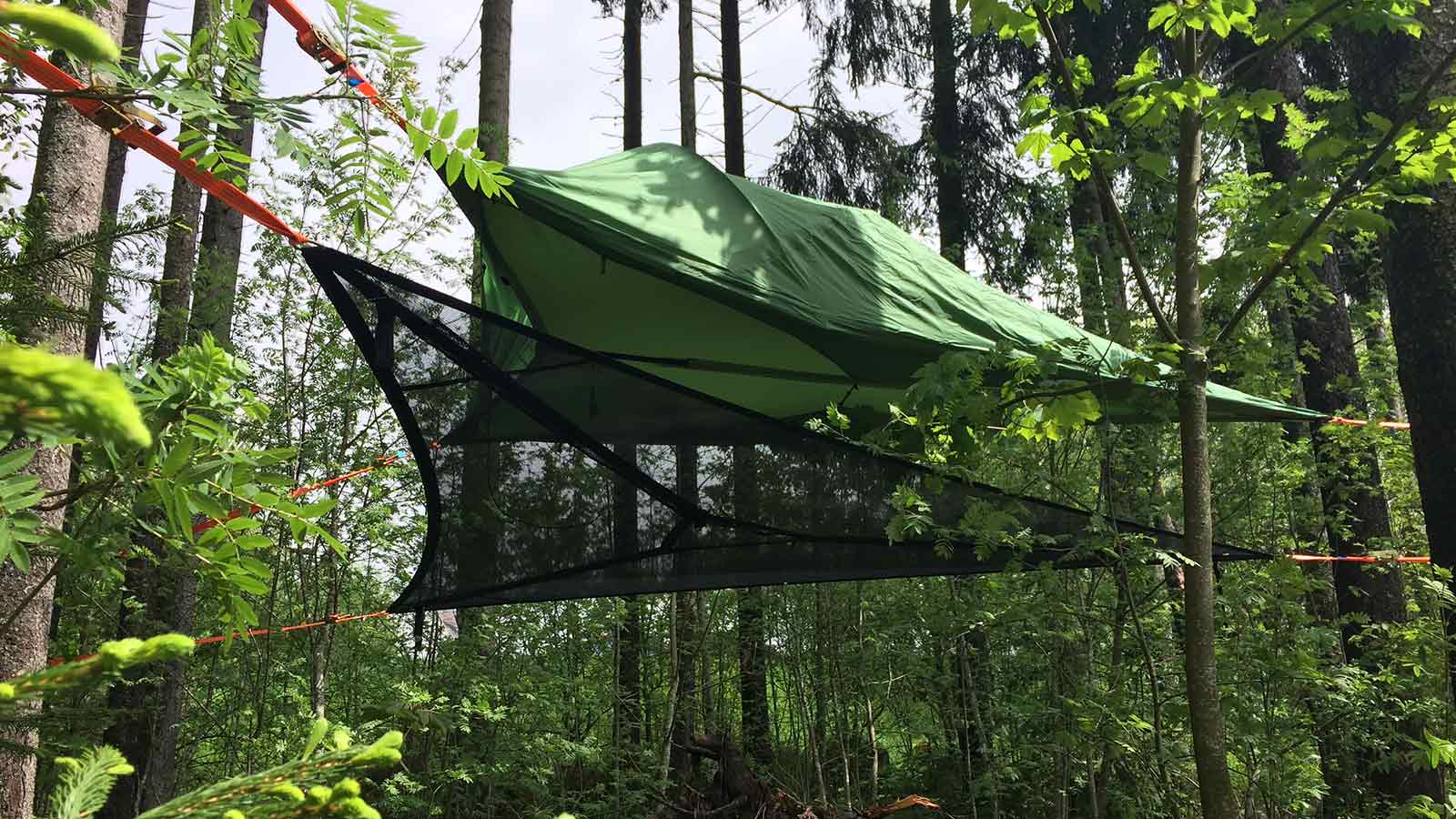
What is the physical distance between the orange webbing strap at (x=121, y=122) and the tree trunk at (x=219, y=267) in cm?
149

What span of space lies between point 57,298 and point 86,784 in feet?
3.26

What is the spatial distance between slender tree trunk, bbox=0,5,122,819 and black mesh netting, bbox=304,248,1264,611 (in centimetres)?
54

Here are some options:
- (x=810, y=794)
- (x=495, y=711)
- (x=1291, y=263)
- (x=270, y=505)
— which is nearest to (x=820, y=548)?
(x=1291, y=263)

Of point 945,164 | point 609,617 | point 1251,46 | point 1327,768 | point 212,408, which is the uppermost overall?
point 945,164

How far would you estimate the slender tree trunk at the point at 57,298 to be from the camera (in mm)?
1353

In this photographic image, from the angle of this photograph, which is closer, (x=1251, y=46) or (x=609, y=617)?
(x=1251, y=46)

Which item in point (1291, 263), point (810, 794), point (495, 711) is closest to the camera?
point (1291, 263)

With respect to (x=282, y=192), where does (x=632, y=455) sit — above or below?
below

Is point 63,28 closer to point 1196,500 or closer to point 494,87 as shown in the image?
point 1196,500

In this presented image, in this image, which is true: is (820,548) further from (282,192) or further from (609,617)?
(282,192)

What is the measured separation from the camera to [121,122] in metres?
1.00

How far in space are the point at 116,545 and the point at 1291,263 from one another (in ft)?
6.35

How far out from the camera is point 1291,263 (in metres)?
1.76

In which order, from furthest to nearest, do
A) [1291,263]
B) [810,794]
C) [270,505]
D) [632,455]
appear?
[810,794], [632,455], [1291,263], [270,505]
